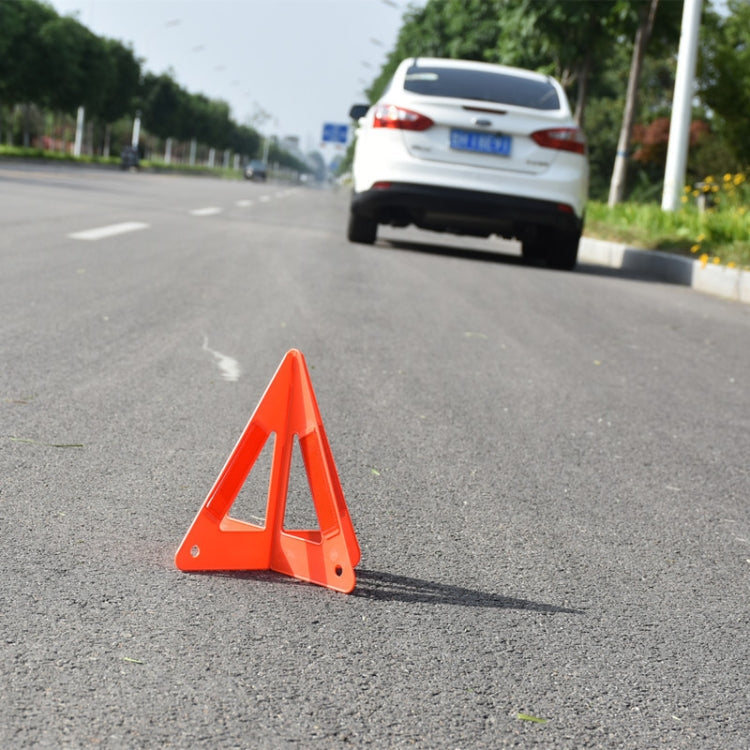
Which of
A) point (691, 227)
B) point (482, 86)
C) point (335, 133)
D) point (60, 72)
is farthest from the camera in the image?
point (335, 133)

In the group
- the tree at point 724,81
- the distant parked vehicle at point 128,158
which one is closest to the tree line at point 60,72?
the distant parked vehicle at point 128,158

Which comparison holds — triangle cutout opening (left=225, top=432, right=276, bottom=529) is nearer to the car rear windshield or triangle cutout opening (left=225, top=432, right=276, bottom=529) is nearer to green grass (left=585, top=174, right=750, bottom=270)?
the car rear windshield

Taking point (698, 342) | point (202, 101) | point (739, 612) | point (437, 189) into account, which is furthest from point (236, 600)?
point (202, 101)

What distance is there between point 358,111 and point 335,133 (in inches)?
4422

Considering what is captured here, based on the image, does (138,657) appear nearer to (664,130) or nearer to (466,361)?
(466,361)

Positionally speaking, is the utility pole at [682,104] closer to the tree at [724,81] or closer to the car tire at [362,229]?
the car tire at [362,229]

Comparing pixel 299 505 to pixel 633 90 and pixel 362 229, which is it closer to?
pixel 362 229

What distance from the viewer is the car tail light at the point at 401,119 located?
1127 cm

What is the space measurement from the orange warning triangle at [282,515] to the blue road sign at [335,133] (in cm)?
12030

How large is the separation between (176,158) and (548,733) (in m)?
128

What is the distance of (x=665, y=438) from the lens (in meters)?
4.99

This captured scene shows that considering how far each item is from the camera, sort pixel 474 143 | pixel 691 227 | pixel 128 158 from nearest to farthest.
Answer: pixel 474 143 < pixel 691 227 < pixel 128 158

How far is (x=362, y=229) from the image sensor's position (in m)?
13.4

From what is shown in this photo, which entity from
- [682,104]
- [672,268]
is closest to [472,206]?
[672,268]
